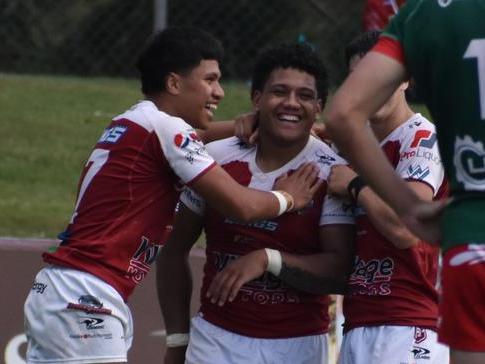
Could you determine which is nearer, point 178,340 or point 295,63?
point 295,63

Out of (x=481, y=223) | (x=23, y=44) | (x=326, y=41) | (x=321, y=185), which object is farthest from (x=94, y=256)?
(x=326, y=41)

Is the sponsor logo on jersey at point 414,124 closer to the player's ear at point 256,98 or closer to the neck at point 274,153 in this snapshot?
the neck at point 274,153

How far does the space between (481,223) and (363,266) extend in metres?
1.43

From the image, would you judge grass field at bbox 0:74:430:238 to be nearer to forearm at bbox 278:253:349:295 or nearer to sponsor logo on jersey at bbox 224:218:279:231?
sponsor logo on jersey at bbox 224:218:279:231

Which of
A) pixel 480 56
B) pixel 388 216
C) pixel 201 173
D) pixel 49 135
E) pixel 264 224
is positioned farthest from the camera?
pixel 49 135

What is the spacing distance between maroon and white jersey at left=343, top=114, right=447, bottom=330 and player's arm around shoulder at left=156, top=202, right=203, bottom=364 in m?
0.67

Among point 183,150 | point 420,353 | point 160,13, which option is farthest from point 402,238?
point 160,13

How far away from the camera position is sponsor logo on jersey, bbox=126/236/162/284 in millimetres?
4922

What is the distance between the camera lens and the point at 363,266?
4.96 m

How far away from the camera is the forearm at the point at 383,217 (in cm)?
468

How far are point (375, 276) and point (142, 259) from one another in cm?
80

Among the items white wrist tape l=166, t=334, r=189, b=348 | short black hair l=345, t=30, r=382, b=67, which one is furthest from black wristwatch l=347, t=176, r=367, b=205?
white wrist tape l=166, t=334, r=189, b=348

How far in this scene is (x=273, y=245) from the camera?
5.03 meters

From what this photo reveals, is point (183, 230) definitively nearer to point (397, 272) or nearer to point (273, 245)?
point (273, 245)
